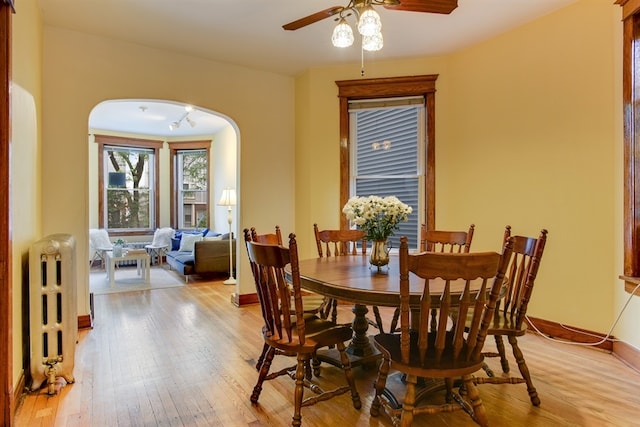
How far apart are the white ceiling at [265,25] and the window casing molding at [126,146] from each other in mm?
4650

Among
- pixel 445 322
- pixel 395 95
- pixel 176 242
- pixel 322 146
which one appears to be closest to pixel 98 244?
pixel 176 242

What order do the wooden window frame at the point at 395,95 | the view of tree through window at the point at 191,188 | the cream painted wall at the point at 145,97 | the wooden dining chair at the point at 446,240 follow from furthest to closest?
the view of tree through window at the point at 191,188
the wooden window frame at the point at 395,95
the cream painted wall at the point at 145,97
the wooden dining chair at the point at 446,240

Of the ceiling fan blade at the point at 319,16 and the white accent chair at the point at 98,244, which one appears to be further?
the white accent chair at the point at 98,244

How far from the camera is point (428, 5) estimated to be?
2480 millimetres

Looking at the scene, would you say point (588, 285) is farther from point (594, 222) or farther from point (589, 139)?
point (589, 139)

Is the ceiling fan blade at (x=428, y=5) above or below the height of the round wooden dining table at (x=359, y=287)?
above

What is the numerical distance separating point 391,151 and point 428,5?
2090 mm

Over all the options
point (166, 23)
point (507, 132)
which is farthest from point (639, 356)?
point (166, 23)

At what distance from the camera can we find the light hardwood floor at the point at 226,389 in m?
2.05

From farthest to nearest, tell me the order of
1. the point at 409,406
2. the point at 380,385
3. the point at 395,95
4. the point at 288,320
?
1. the point at 395,95
2. the point at 380,385
3. the point at 288,320
4. the point at 409,406

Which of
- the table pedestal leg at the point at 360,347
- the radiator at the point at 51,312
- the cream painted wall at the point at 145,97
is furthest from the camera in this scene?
the cream painted wall at the point at 145,97

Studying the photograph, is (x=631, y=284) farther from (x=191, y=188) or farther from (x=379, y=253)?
(x=191, y=188)

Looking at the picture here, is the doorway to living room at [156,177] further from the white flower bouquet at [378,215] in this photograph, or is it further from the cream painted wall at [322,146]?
the white flower bouquet at [378,215]

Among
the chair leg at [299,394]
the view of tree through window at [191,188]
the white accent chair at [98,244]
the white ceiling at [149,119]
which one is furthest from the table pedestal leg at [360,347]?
the view of tree through window at [191,188]
